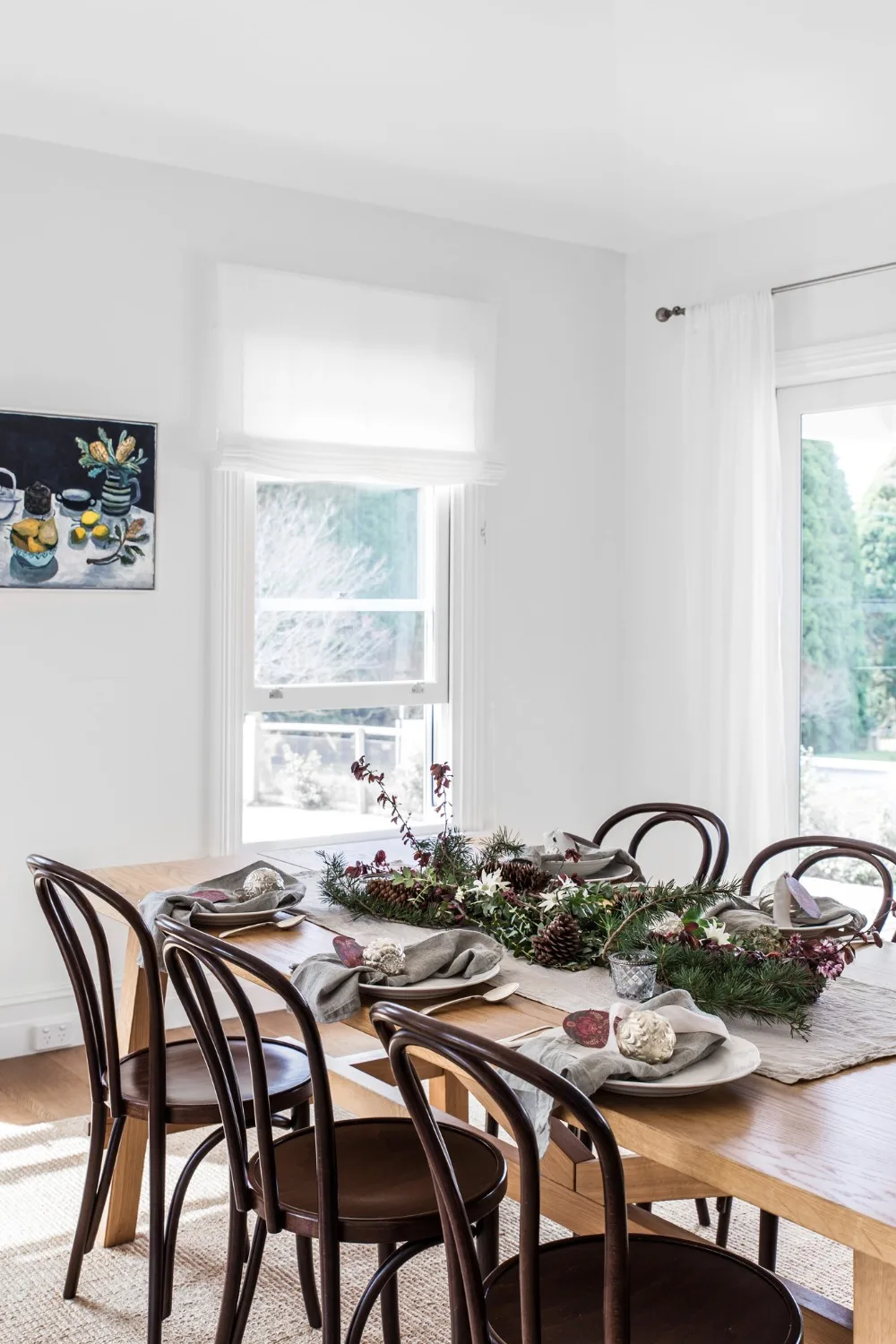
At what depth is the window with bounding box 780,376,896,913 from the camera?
4.38 metres

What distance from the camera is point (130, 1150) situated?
2705mm

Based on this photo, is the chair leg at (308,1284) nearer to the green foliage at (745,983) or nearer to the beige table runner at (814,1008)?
the beige table runner at (814,1008)

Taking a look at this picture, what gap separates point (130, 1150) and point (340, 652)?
2167mm

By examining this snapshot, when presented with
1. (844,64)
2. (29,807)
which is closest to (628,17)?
(844,64)

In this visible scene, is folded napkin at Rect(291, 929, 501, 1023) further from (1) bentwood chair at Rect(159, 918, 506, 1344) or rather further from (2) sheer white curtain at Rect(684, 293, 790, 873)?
(2) sheer white curtain at Rect(684, 293, 790, 873)

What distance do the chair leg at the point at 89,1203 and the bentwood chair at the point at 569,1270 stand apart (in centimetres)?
101

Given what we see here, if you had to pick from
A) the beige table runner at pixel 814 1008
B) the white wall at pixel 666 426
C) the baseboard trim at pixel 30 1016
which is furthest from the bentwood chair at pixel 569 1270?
the white wall at pixel 666 426

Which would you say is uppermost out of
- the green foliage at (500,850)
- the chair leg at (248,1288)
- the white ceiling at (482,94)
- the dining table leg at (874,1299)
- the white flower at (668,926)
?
the white ceiling at (482,94)

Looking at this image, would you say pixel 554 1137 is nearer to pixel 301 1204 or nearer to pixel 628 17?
pixel 301 1204

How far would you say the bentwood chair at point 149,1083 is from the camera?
227cm

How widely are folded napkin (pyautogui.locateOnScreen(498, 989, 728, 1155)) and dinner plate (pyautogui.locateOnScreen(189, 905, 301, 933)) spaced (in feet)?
2.71

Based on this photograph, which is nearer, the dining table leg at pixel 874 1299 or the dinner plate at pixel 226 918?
the dining table leg at pixel 874 1299

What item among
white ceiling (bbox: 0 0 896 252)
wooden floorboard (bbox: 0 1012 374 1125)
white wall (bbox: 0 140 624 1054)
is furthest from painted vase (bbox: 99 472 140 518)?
wooden floorboard (bbox: 0 1012 374 1125)

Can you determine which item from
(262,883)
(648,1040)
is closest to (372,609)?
(262,883)
